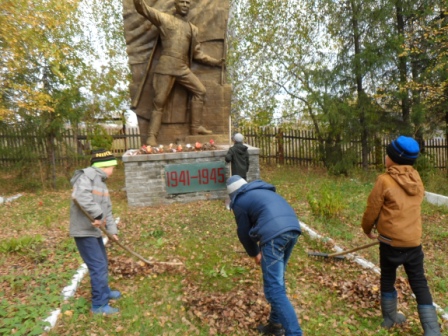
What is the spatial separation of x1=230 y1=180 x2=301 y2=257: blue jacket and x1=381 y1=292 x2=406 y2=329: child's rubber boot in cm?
121

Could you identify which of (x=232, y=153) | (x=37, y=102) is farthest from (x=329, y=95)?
(x=37, y=102)

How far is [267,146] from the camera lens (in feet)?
48.9

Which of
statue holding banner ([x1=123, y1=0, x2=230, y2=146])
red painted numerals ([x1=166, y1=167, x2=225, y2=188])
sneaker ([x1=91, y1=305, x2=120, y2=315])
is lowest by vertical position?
sneaker ([x1=91, y1=305, x2=120, y2=315])

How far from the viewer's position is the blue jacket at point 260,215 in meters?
2.77

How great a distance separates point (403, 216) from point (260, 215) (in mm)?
1259

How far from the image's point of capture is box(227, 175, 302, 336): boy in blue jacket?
278 centimetres

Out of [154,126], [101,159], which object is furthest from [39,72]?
[101,159]

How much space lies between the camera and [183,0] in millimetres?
7879

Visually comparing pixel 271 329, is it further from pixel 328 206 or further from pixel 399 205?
pixel 328 206

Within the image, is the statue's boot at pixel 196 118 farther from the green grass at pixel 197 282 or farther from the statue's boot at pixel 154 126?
the green grass at pixel 197 282

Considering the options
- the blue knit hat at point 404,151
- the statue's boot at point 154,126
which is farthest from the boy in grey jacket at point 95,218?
the statue's boot at point 154,126

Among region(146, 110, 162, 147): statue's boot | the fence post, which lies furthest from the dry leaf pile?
the fence post

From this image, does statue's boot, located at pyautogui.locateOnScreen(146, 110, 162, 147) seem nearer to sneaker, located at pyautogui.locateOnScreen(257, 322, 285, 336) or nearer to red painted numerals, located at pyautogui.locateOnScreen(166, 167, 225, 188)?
red painted numerals, located at pyautogui.locateOnScreen(166, 167, 225, 188)

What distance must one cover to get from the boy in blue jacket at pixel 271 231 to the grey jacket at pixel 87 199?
1.36 m
